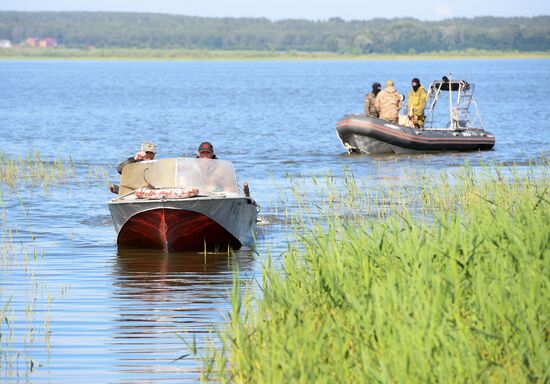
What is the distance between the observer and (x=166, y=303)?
11.8m

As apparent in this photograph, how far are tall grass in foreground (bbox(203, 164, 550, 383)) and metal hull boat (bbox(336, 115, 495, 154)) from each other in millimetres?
19501

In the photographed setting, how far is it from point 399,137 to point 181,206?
52.1 ft

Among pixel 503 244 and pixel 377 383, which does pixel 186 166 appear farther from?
pixel 377 383

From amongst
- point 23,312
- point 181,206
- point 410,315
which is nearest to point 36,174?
point 181,206

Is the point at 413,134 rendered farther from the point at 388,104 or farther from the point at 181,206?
the point at 181,206

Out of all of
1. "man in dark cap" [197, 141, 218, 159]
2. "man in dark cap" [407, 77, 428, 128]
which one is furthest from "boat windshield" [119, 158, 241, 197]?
"man in dark cap" [407, 77, 428, 128]

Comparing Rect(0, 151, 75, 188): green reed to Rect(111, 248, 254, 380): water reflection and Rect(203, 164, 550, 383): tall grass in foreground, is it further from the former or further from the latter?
Rect(203, 164, 550, 383): tall grass in foreground

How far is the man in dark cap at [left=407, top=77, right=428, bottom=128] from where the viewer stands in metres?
27.9

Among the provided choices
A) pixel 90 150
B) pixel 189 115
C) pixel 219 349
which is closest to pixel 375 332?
pixel 219 349

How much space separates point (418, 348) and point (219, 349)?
2553mm

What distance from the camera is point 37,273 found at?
13680 mm

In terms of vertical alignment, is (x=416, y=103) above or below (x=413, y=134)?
above

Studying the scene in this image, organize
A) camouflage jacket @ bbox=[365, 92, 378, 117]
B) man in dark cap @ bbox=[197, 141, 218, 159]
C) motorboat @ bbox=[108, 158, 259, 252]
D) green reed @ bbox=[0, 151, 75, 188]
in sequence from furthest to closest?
camouflage jacket @ bbox=[365, 92, 378, 117]
green reed @ bbox=[0, 151, 75, 188]
man in dark cap @ bbox=[197, 141, 218, 159]
motorboat @ bbox=[108, 158, 259, 252]

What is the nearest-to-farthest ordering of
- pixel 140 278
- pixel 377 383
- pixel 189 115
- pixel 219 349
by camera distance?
1. pixel 377 383
2. pixel 219 349
3. pixel 140 278
4. pixel 189 115
